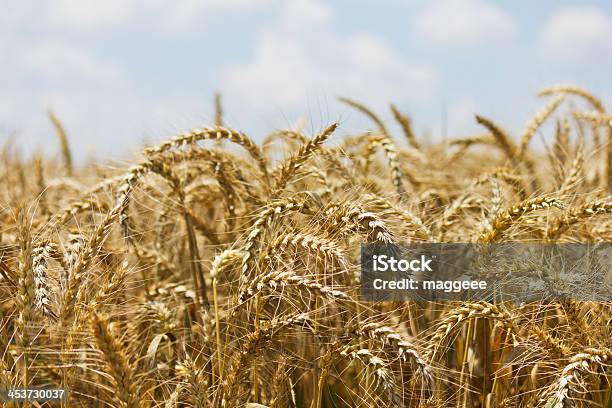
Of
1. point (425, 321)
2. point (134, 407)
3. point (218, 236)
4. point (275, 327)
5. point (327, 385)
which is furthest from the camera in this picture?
point (218, 236)

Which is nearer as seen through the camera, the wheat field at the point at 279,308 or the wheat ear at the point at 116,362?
the wheat ear at the point at 116,362

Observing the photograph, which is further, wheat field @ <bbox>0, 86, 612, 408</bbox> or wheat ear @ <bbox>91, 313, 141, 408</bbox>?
wheat field @ <bbox>0, 86, 612, 408</bbox>

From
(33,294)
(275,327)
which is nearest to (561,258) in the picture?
(275,327)

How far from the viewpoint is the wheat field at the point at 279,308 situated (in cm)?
199

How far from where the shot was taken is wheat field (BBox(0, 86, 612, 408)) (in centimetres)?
199

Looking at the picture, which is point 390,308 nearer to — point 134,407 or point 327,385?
point 327,385

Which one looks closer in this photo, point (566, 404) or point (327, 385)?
point (566, 404)

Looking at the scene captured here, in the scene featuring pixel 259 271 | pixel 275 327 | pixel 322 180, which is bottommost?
pixel 275 327

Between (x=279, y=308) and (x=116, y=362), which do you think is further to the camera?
(x=279, y=308)

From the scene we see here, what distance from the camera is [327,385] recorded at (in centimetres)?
238

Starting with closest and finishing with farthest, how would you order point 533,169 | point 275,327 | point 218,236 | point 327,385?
point 275,327 → point 327,385 → point 218,236 → point 533,169

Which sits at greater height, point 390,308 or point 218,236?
point 218,236

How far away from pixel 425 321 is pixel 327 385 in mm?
518

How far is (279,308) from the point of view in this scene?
2457mm
